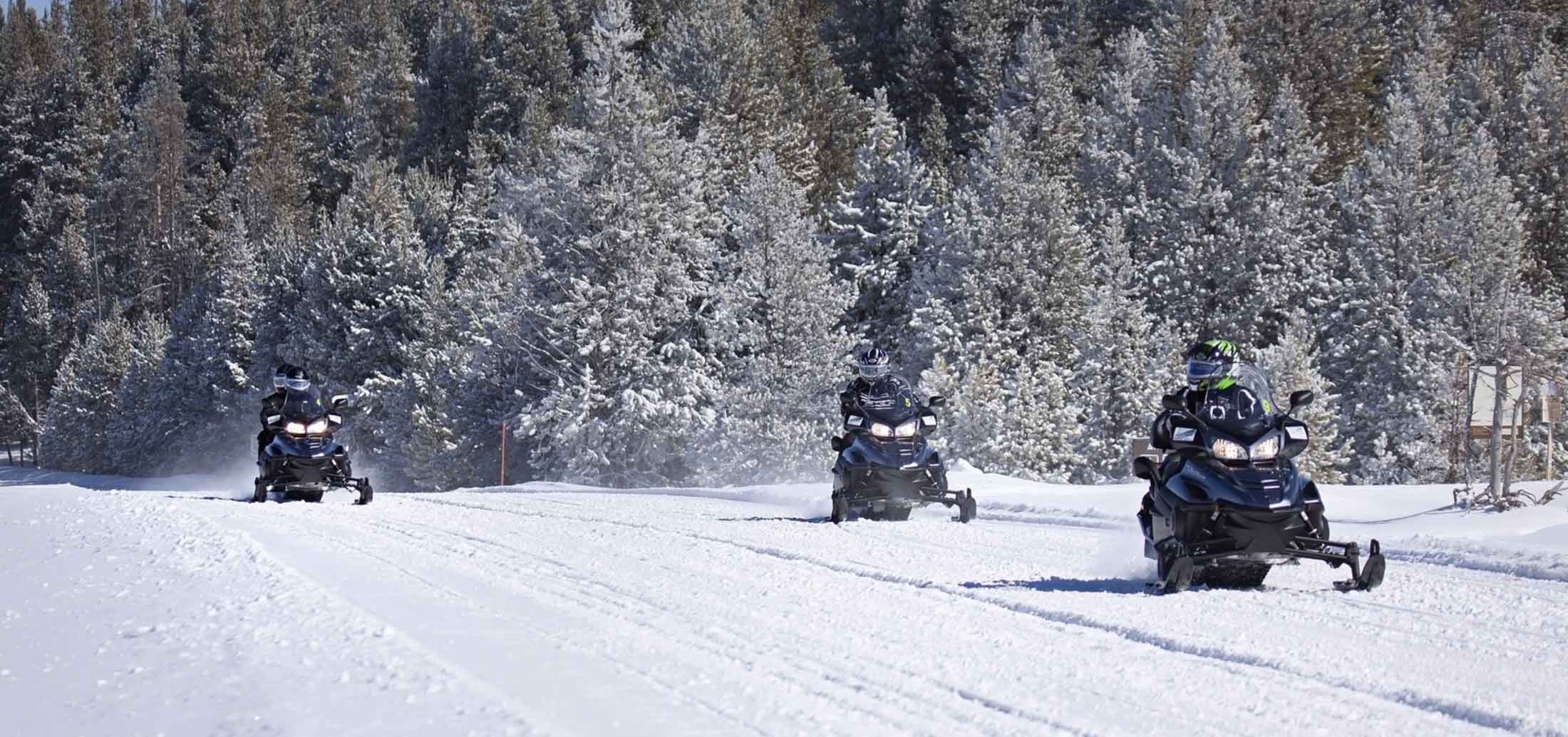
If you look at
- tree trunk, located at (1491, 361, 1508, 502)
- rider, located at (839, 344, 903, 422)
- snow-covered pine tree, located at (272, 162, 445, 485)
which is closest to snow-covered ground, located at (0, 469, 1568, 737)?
tree trunk, located at (1491, 361, 1508, 502)

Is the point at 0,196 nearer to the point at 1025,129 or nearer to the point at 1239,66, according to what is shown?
the point at 1025,129

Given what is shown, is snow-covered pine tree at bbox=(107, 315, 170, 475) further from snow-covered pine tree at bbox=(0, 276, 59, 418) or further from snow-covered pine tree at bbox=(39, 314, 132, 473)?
snow-covered pine tree at bbox=(0, 276, 59, 418)


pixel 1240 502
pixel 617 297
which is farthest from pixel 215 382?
pixel 1240 502

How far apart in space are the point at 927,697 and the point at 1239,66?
173 feet

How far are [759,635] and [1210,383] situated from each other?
4347 millimetres

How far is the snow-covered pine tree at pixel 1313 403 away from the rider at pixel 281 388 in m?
26.4

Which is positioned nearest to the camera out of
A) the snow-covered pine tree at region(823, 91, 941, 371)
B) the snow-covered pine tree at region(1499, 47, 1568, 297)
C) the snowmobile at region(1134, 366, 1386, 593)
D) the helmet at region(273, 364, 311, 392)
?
the snowmobile at region(1134, 366, 1386, 593)

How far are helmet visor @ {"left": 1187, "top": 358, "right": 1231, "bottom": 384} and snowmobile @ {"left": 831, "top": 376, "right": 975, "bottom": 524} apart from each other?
564 cm

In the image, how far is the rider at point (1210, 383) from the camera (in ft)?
36.7

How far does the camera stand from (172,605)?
32.4 feet

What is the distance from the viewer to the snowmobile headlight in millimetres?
10867

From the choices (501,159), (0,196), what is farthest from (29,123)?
(501,159)

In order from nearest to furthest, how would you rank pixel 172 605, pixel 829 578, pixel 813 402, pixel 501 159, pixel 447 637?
pixel 447 637, pixel 172 605, pixel 829 578, pixel 813 402, pixel 501 159

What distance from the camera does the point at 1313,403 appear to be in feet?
132
